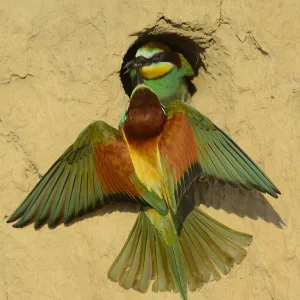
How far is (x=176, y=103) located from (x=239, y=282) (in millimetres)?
646

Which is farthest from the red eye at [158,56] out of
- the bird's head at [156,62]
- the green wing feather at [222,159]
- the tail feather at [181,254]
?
the tail feather at [181,254]

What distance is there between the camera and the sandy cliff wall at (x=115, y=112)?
9.30 ft

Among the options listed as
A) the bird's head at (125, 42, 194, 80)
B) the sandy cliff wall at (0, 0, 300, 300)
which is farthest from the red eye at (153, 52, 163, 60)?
the sandy cliff wall at (0, 0, 300, 300)

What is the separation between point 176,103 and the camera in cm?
295

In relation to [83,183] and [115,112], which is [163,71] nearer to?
[115,112]

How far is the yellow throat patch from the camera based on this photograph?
3.48m

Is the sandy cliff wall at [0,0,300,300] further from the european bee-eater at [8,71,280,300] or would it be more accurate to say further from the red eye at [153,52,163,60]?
the red eye at [153,52,163,60]

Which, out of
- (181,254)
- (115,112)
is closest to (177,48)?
(115,112)

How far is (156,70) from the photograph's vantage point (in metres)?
3.49

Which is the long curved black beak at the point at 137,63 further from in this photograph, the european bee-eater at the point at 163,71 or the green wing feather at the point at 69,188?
the green wing feather at the point at 69,188

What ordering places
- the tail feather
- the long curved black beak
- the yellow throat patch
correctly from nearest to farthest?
1. the tail feather
2. the long curved black beak
3. the yellow throat patch

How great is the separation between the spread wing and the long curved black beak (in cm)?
53

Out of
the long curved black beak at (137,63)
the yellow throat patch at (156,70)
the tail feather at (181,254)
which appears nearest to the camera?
the tail feather at (181,254)

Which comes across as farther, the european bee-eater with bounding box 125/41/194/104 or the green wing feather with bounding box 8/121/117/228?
the european bee-eater with bounding box 125/41/194/104
